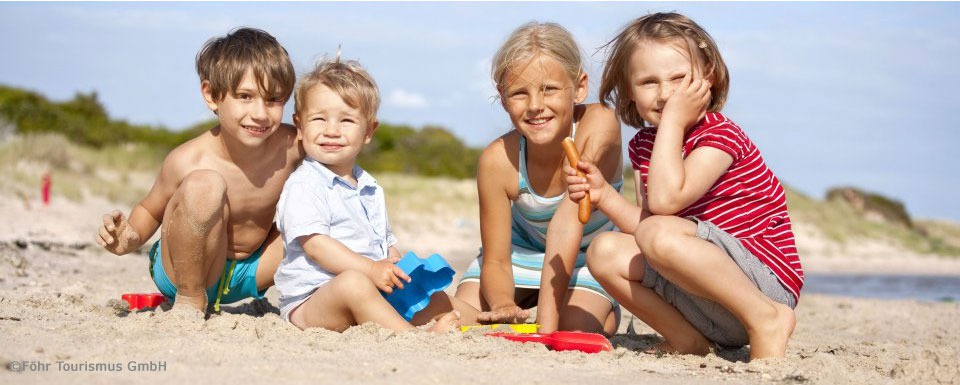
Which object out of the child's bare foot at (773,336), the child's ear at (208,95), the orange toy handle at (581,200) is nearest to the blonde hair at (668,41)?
the orange toy handle at (581,200)

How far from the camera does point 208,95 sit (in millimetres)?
3750

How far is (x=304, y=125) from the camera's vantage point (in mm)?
3701

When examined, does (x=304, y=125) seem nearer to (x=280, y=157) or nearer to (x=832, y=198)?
(x=280, y=157)

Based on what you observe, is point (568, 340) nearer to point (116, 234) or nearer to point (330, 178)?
point (330, 178)

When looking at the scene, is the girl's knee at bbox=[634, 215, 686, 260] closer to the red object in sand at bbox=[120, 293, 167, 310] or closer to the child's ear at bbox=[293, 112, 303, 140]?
the child's ear at bbox=[293, 112, 303, 140]

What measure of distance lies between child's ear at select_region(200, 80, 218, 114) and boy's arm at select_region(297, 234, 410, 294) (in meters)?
0.75

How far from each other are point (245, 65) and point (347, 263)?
93cm

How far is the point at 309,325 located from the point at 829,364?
185 centimetres

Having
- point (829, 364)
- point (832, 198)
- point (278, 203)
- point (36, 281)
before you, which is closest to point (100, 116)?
point (832, 198)

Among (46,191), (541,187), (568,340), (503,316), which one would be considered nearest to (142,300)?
(503,316)

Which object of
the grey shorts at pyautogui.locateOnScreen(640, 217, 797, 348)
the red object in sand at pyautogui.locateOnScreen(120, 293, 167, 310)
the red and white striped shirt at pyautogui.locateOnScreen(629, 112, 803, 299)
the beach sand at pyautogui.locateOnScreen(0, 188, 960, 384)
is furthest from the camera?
the red object in sand at pyautogui.locateOnScreen(120, 293, 167, 310)

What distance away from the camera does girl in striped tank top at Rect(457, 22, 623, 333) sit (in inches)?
145

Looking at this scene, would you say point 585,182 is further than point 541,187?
No

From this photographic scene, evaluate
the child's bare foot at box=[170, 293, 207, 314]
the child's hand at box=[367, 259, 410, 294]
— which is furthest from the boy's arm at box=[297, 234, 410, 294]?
the child's bare foot at box=[170, 293, 207, 314]
